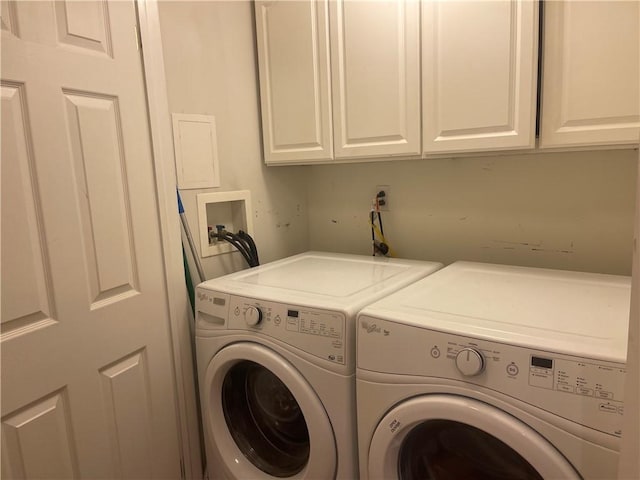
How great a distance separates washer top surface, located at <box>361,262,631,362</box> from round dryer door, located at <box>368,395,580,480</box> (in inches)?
6.6

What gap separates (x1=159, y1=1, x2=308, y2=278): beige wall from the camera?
1.58 meters

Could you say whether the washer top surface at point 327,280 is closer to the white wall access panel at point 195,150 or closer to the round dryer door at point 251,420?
the round dryer door at point 251,420

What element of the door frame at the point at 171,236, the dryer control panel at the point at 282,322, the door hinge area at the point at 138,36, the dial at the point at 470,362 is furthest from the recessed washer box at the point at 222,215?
the dial at the point at 470,362

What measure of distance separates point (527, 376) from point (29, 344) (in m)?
1.18

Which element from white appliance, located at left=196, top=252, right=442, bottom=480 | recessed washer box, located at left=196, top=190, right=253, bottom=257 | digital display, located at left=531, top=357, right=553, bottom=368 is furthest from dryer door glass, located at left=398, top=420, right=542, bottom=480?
recessed washer box, located at left=196, top=190, right=253, bottom=257

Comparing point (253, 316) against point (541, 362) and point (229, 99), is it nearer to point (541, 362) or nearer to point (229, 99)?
point (541, 362)

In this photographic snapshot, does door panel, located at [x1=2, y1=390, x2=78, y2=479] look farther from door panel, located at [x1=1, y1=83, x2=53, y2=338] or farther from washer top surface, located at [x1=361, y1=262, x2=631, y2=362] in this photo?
washer top surface, located at [x1=361, y1=262, x2=631, y2=362]

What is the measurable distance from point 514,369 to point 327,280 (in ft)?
2.37

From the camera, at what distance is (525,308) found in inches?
43.7

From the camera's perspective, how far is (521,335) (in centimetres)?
93

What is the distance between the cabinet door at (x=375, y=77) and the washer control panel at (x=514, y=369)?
0.75 metres

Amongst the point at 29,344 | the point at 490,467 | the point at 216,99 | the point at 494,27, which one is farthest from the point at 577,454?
the point at 216,99

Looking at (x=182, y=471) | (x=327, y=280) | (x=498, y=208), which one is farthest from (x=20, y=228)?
(x=498, y=208)

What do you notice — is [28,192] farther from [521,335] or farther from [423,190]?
[423,190]
